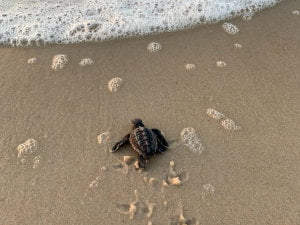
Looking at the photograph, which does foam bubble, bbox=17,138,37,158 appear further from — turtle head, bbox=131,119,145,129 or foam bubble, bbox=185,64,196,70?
foam bubble, bbox=185,64,196,70

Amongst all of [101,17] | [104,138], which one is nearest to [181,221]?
[104,138]

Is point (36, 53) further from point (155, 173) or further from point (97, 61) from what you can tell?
point (155, 173)

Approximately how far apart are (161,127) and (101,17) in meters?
1.87

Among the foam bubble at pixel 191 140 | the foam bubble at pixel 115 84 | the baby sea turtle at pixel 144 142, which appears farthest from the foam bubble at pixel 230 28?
the baby sea turtle at pixel 144 142

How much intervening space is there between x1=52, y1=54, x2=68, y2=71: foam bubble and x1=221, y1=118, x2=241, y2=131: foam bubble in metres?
1.73

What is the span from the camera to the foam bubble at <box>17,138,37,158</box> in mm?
3150

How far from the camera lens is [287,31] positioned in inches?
167

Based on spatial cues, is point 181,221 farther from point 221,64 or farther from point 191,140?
point 221,64

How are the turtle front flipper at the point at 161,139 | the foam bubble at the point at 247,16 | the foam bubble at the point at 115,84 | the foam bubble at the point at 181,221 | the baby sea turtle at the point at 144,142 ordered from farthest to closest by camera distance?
the foam bubble at the point at 247,16 < the foam bubble at the point at 115,84 < the turtle front flipper at the point at 161,139 < the baby sea turtle at the point at 144,142 < the foam bubble at the point at 181,221

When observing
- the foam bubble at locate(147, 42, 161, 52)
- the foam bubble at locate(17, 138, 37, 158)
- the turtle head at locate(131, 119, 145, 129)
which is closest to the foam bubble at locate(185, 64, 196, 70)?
the foam bubble at locate(147, 42, 161, 52)

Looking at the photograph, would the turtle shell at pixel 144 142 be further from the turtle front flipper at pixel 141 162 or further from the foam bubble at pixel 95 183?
the foam bubble at pixel 95 183

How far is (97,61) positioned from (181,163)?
1.53 meters

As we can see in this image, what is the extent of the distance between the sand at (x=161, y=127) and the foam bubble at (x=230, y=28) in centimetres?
6

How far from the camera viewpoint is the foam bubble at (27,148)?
3.15 meters
